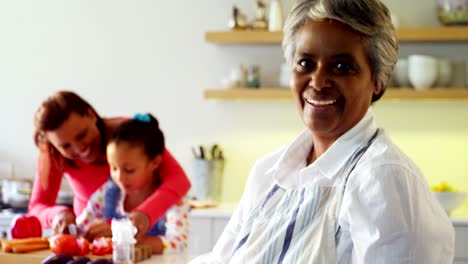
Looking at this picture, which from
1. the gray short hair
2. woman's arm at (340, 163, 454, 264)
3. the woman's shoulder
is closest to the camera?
woman's arm at (340, 163, 454, 264)

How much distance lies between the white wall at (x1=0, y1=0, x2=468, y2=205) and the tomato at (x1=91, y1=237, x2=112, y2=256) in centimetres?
227

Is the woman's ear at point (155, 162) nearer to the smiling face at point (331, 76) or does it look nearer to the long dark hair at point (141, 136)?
the long dark hair at point (141, 136)

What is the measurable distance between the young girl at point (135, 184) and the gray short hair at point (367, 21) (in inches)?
45.1

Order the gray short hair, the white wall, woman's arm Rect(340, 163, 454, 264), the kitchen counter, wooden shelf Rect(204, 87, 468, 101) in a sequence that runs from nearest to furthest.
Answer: woman's arm Rect(340, 163, 454, 264) < the gray short hair < the kitchen counter < wooden shelf Rect(204, 87, 468, 101) < the white wall

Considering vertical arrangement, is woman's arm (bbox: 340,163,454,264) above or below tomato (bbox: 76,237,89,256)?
above

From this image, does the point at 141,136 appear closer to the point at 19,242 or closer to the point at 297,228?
the point at 19,242

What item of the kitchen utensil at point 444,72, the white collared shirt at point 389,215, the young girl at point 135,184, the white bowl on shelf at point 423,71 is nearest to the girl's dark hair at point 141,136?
the young girl at point 135,184

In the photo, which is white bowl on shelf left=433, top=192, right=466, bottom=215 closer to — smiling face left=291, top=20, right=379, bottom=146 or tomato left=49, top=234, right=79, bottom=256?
tomato left=49, top=234, right=79, bottom=256

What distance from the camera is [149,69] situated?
15.3 ft

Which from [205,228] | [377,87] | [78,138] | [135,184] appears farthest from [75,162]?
[377,87]

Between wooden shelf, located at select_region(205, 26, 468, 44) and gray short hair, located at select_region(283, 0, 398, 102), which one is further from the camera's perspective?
wooden shelf, located at select_region(205, 26, 468, 44)

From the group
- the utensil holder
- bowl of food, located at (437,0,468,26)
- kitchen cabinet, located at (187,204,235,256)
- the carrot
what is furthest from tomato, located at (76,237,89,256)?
bowl of food, located at (437,0,468,26)

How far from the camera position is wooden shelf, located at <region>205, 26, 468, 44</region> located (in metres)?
4.16

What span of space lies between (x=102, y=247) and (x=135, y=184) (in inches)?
14.7
